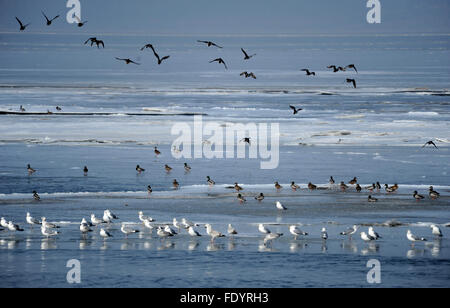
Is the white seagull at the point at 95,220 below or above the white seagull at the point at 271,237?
above

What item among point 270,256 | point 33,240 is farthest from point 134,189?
point 270,256

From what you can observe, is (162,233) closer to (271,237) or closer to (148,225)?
(148,225)

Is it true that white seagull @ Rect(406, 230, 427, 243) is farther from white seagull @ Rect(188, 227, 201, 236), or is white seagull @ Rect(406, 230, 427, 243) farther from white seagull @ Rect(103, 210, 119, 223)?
white seagull @ Rect(103, 210, 119, 223)

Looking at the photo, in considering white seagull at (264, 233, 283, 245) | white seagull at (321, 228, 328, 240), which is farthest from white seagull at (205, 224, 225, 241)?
white seagull at (321, 228, 328, 240)

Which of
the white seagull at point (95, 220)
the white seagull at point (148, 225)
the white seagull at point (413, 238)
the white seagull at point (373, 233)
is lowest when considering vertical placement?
the white seagull at point (413, 238)

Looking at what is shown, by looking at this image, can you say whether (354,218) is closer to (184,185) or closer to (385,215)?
(385,215)

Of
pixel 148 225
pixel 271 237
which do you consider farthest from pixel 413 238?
pixel 148 225

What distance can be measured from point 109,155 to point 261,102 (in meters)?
18.7

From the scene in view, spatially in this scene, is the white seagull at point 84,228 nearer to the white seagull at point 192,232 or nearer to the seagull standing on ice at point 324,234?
the white seagull at point 192,232

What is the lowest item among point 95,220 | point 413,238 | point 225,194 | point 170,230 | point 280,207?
point 413,238

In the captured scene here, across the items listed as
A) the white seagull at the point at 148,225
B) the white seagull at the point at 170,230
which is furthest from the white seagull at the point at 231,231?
the white seagull at the point at 148,225

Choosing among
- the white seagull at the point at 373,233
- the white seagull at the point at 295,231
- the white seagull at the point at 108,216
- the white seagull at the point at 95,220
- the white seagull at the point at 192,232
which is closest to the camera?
the white seagull at the point at 373,233
